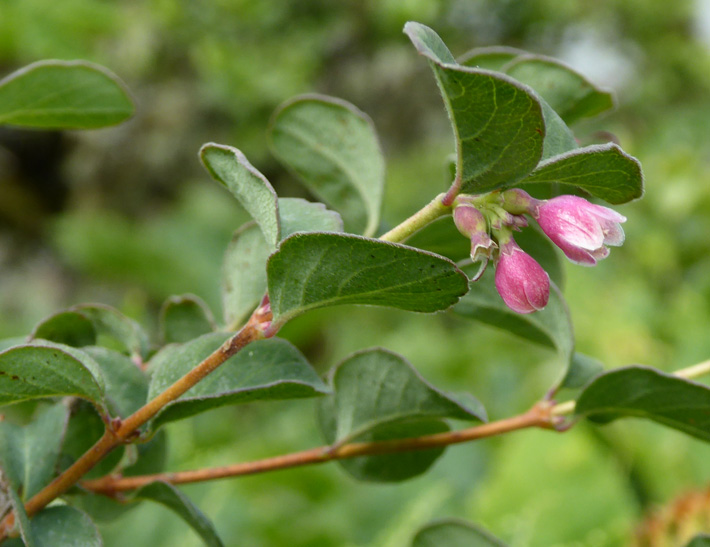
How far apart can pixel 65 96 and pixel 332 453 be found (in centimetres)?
24

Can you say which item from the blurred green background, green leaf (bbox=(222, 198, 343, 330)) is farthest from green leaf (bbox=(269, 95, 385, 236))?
the blurred green background

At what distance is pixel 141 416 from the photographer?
301 millimetres

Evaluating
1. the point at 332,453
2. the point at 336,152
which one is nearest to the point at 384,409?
the point at 332,453

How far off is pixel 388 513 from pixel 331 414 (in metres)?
0.93

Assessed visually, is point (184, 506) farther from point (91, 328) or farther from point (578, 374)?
point (578, 374)

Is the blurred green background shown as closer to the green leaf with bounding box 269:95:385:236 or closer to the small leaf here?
the green leaf with bounding box 269:95:385:236

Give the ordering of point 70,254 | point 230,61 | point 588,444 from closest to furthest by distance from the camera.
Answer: point 588,444 < point 230,61 < point 70,254

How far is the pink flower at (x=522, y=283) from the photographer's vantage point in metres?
0.27

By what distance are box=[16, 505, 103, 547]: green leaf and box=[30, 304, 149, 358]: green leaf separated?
93 mm

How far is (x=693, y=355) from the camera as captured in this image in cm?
134

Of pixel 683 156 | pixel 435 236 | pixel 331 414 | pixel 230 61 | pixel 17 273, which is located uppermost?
pixel 435 236

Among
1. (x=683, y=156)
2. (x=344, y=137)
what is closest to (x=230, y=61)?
(x=683, y=156)

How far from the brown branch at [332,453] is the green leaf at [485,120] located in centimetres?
18

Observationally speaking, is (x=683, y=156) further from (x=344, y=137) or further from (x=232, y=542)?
(x=344, y=137)
